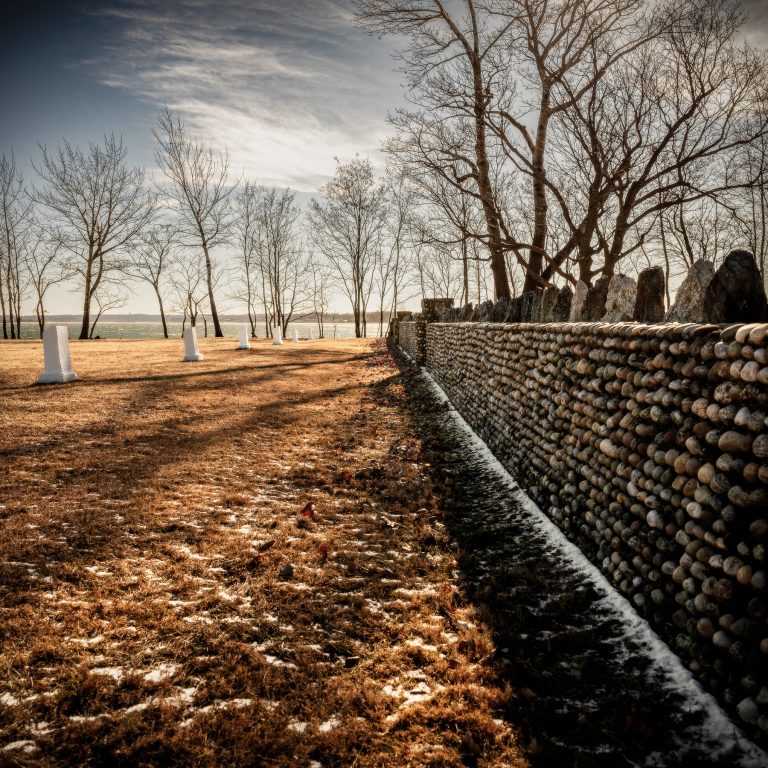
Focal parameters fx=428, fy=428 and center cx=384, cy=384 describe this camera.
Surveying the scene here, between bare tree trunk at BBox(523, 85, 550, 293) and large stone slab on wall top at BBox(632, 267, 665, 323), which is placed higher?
bare tree trunk at BBox(523, 85, 550, 293)

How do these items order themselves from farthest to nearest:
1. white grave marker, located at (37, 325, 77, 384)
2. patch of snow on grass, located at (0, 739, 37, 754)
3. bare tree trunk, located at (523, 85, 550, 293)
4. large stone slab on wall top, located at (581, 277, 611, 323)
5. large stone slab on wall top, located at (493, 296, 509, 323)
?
1. bare tree trunk, located at (523, 85, 550, 293)
2. white grave marker, located at (37, 325, 77, 384)
3. large stone slab on wall top, located at (493, 296, 509, 323)
4. large stone slab on wall top, located at (581, 277, 611, 323)
5. patch of snow on grass, located at (0, 739, 37, 754)

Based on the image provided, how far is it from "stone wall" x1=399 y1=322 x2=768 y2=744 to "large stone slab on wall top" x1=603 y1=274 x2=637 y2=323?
39 centimetres

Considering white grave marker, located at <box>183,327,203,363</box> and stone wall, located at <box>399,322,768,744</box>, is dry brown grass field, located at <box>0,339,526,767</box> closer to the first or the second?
stone wall, located at <box>399,322,768,744</box>

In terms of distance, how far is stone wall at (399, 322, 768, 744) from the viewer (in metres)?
1.88

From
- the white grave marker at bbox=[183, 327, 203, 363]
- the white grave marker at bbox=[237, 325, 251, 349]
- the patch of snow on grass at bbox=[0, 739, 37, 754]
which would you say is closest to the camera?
the patch of snow on grass at bbox=[0, 739, 37, 754]

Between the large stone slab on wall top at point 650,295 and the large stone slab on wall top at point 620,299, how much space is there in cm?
20

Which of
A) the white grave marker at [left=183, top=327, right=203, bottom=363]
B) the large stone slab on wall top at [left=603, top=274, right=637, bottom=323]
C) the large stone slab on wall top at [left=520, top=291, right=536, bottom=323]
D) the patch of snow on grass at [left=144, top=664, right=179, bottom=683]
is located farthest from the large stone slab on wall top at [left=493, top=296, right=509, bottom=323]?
the white grave marker at [left=183, top=327, right=203, bottom=363]

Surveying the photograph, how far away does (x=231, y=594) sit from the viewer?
9.25 ft

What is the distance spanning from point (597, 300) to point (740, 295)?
5.81ft

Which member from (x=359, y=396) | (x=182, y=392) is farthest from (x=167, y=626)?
(x=359, y=396)

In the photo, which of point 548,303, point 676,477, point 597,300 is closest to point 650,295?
point 597,300

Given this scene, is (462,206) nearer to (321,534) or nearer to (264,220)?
(321,534)

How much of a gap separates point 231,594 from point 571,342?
3.40 metres

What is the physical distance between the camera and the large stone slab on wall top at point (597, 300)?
13.8 feet
